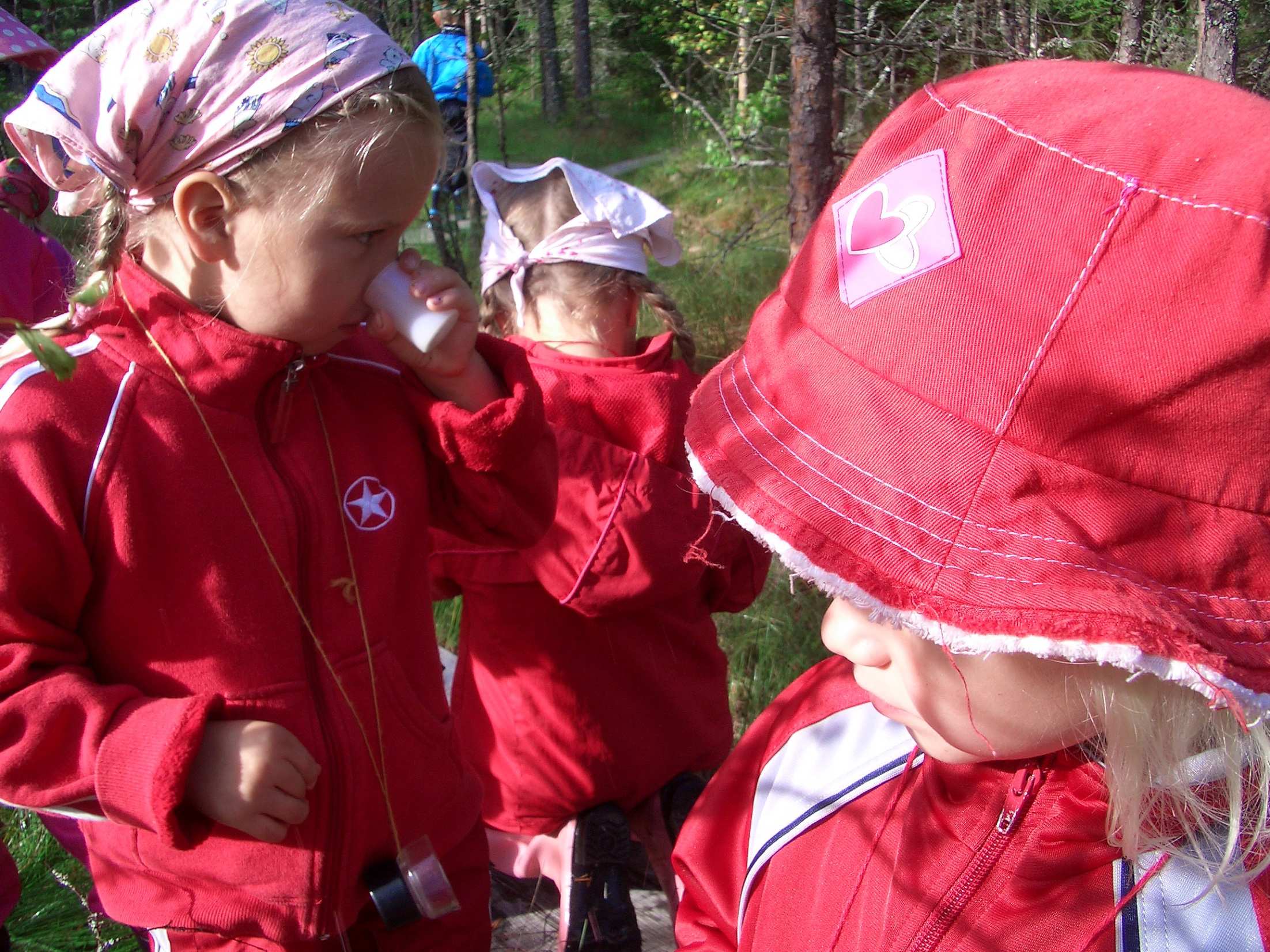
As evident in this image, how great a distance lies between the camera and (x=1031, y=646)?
0.88m

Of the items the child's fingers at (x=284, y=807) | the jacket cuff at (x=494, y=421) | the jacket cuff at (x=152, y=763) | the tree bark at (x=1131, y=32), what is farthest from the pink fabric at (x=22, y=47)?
the tree bark at (x=1131, y=32)

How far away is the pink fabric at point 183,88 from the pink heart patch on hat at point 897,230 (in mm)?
832

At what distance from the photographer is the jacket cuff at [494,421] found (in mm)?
1724

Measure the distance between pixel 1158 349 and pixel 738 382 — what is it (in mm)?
455

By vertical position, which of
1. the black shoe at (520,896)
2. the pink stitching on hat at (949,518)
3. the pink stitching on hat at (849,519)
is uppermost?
the pink stitching on hat at (949,518)

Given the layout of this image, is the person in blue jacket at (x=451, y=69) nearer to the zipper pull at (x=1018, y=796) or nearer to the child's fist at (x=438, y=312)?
the child's fist at (x=438, y=312)

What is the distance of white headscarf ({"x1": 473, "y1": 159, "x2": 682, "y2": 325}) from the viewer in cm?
259

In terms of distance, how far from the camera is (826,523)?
3.27ft

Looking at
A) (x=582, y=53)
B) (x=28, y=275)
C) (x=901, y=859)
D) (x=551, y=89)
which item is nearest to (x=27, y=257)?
(x=28, y=275)

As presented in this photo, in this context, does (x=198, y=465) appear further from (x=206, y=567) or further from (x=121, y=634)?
(x=121, y=634)

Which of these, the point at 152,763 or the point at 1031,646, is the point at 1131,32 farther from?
the point at 152,763

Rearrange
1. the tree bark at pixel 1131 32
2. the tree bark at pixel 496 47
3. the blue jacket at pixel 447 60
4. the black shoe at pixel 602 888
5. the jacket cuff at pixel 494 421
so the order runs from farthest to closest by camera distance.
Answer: the blue jacket at pixel 447 60
the tree bark at pixel 496 47
the tree bark at pixel 1131 32
the black shoe at pixel 602 888
the jacket cuff at pixel 494 421

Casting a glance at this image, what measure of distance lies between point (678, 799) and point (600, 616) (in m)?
0.58

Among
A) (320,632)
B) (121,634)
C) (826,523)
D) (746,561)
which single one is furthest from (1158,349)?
(746,561)
